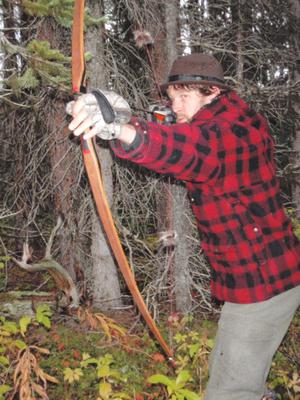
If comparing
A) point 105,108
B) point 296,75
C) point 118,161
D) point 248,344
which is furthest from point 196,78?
point 296,75

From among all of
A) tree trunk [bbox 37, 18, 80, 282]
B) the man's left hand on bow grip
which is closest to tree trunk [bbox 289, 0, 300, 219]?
tree trunk [bbox 37, 18, 80, 282]

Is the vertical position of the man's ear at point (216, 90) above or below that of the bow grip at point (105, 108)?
above

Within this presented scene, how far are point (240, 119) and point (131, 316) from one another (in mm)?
3402

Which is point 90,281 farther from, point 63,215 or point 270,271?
point 270,271

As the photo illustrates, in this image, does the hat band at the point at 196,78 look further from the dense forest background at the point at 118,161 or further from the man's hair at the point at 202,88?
the dense forest background at the point at 118,161

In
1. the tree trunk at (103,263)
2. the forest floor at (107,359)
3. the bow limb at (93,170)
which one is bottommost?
the forest floor at (107,359)

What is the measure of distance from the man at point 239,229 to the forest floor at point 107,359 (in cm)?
109

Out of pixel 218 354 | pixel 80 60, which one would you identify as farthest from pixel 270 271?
pixel 80 60

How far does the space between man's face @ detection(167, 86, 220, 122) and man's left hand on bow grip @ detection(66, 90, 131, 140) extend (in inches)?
27.9

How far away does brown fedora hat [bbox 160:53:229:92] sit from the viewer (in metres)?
2.23

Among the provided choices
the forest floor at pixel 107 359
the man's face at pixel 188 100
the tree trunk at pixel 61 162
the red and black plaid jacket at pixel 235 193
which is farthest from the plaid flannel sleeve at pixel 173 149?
the tree trunk at pixel 61 162

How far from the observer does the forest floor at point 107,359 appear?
352 cm

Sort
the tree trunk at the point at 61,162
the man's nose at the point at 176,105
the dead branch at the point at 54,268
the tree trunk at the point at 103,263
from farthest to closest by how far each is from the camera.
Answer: the tree trunk at the point at 61,162 → the tree trunk at the point at 103,263 → the dead branch at the point at 54,268 → the man's nose at the point at 176,105

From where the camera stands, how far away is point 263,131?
214 cm
